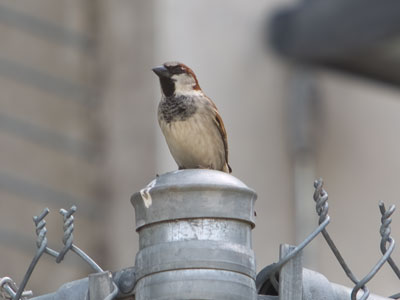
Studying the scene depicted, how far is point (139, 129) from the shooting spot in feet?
14.5

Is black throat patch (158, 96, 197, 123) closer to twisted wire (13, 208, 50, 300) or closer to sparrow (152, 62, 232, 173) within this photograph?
sparrow (152, 62, 232, 173)

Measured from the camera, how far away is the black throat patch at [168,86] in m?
2.68

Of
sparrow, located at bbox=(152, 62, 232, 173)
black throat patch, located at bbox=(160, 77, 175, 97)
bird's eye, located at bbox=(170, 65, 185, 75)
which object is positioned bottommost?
sparrow, located at bbox=(152, 62, 232, 173)

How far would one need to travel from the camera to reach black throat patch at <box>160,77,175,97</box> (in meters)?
2.68

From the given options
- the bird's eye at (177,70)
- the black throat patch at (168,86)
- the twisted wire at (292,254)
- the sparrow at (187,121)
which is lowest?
the twisted wire at (292,254)

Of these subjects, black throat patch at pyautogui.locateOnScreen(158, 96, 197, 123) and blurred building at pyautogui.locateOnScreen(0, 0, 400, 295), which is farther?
blurred building at pyautogui.locateOnScreen(0, 0, 400, 295)

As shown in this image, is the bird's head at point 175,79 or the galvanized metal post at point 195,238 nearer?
the galvanized metal post at point 195,238

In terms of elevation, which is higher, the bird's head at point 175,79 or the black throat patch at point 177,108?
the bird's head at point 175,79

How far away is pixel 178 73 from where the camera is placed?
268 cm

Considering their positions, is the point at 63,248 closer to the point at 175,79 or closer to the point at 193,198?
the point at 193,198

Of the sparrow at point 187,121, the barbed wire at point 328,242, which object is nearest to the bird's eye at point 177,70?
the sparrow at point 187,121

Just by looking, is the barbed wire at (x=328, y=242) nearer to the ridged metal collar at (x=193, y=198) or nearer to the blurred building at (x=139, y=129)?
the ridged metal collar at (x=193, y=198)

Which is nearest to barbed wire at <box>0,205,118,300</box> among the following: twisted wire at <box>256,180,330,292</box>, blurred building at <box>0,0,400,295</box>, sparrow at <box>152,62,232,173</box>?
twisted wire at <box>256,180,330,292</box>

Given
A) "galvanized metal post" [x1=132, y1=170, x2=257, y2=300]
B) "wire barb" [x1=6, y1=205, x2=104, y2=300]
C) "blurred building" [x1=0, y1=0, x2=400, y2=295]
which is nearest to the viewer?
"galvanized metal post" [x1=132, y1=170, x2=257, y2=300]
